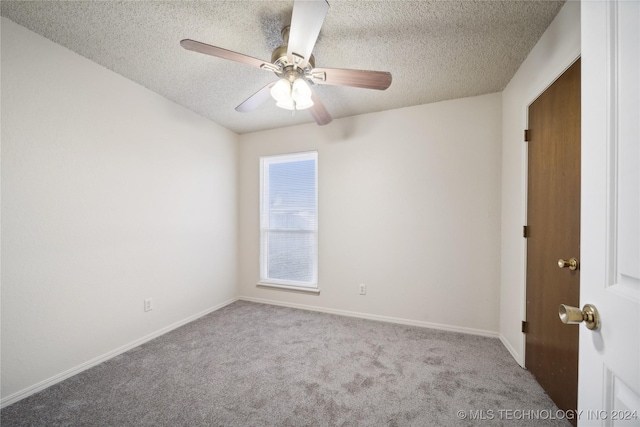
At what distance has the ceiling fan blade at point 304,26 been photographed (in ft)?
3.76

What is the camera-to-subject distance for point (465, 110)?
2.55 m

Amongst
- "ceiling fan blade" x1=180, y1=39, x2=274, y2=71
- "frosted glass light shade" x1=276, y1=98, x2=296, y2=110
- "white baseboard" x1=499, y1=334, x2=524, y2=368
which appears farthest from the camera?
"white baseboard" x1=499, y1=334, x2=524, y2=368

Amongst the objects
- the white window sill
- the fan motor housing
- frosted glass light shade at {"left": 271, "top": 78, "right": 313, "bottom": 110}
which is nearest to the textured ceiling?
the fan motor housing

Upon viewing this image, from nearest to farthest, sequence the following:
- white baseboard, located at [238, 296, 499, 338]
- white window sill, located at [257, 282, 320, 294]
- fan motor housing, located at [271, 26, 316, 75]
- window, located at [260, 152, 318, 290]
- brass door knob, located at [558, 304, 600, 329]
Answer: brass door knob, located at [558, 304, 600, 329] → fan motor housing, located at [271, 26, 316, 75] → white baseboard, located at [238, 296, 499, 338] → white window sill, located at [257, 282, 320, 294] → window, located at [260, 152, 318, 290]

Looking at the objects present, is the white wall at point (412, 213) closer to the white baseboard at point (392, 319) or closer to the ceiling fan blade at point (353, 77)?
the white baseboard at point (392, 319)

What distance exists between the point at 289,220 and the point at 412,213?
5.35ft

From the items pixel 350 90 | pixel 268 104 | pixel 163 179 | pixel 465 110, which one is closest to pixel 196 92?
pixel 268 104

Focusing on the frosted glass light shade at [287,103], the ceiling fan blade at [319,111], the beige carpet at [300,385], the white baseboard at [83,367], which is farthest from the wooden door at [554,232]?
the white baseboard at [83,367]

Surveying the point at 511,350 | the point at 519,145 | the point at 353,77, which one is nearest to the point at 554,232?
Answer: the point at 519,145

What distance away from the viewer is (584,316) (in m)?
0.60

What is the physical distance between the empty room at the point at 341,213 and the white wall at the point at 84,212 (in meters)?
0.01

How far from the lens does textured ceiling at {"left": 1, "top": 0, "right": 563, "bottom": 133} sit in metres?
1.49

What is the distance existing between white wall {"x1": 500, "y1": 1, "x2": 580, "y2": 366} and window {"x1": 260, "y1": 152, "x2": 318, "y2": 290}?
204 centimetres

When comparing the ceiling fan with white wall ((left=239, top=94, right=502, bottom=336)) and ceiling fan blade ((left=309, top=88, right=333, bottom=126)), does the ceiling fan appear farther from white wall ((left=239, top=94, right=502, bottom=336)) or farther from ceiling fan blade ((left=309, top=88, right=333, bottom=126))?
white wall ((left=239, top=94, right=502, bottom=336))
